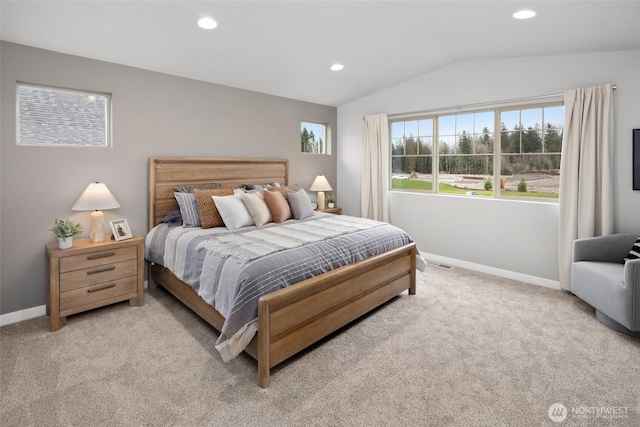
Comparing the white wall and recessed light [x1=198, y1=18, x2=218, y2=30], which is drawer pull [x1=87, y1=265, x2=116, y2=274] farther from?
the white wall

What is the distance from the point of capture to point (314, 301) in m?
2.44

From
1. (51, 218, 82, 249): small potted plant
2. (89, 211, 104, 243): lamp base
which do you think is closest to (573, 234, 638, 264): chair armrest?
(89, 211, 104, 243): lamp base

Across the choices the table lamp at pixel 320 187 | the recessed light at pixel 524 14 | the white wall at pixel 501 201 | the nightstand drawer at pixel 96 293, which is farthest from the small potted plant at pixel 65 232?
the recessed light at pixel 524 14

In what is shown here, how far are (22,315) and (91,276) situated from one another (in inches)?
28.0

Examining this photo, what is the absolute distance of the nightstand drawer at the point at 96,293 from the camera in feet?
9.40

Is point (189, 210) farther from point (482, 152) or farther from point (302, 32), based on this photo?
point (482, 152)

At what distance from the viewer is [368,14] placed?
3.01 meters

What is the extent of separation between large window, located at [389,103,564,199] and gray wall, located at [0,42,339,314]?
213 centimetres

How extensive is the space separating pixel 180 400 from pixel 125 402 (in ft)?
1.00

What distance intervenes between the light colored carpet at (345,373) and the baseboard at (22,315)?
12 cm

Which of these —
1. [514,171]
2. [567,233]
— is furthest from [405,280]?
[514,171]

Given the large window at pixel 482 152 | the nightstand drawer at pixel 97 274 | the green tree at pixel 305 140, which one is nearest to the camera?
the nightstand drawer at pixel 97 274

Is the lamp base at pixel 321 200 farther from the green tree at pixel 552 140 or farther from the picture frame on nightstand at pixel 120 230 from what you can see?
the green tree at pixel 552 140

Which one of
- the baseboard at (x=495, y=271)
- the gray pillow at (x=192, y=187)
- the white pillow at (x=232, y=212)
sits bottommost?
the baseboard at (x=495, y=271)
